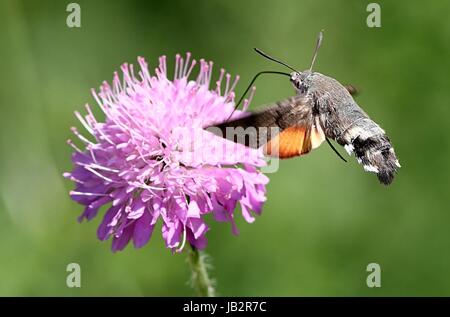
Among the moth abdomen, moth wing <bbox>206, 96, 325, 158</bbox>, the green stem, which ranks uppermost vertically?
moth wing <bbox>206, 96, 325, 158</bbox>

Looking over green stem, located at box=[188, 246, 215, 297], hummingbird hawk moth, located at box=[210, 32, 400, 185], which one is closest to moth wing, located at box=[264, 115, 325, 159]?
hummingbird hawk moth, located at box=[210, 32, 400, 185]

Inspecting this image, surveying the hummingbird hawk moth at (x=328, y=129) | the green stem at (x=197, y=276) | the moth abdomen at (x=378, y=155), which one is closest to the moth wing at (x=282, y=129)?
the hummingbird hawk moth at (x=328, y=129)

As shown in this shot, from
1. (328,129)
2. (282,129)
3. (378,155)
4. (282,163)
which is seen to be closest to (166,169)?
(282,129)

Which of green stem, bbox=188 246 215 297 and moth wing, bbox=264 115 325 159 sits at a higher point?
moth wing, bbox=264 115 325 159

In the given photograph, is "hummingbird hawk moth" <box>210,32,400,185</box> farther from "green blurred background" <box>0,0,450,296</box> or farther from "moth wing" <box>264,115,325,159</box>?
"green blurred background" <box>0,0,450,296</box>

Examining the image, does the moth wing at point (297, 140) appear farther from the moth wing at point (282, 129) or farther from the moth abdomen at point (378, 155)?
the moth abdomen at point (378, 155)

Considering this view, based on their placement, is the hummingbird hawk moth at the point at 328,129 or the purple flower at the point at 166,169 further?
the purple flower at the point at 166,169
